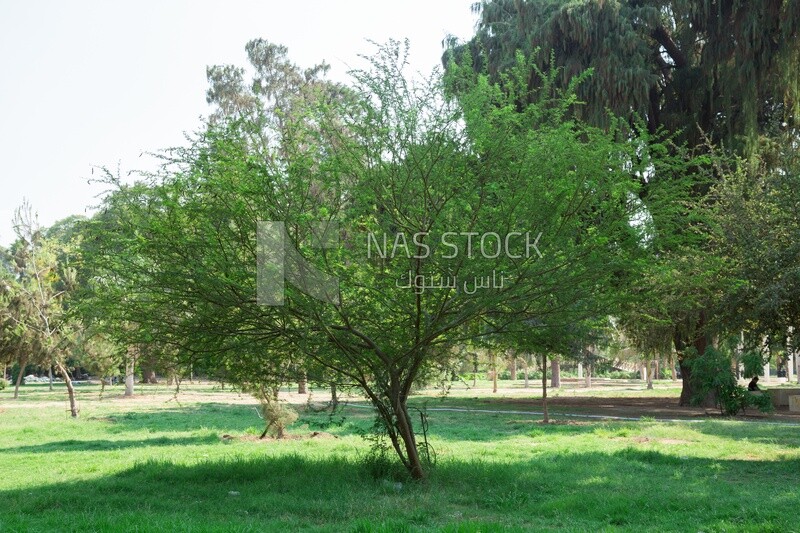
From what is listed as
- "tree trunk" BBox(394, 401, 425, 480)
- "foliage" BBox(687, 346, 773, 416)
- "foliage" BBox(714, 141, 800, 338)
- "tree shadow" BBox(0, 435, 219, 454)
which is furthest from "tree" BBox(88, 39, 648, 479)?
"foliage" BBox(687, 346, 773, 416)

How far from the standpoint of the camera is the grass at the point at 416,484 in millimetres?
7945

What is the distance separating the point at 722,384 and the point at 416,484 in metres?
16.2

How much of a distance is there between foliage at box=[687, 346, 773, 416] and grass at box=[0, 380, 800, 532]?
17.3 feet

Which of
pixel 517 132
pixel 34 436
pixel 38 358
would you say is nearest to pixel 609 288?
pixel 517 132

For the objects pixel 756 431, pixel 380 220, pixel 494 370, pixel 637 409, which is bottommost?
pixel 637 409

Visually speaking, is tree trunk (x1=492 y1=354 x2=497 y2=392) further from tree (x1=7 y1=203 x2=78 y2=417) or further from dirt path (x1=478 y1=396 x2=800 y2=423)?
tree (x1=7 y1=203 x2=78 y2=417)

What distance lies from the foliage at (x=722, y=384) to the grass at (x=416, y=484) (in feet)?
17.3

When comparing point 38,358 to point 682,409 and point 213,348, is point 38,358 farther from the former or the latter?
point 682,409

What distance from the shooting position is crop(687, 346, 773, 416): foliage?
2295cm

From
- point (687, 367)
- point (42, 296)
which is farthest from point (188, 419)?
point (687, 367)

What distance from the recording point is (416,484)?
33.0 feet

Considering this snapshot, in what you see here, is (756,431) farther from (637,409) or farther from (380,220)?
(380,220)

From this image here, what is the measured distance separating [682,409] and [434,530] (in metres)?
22.9

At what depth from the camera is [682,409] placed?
27.6 meters
